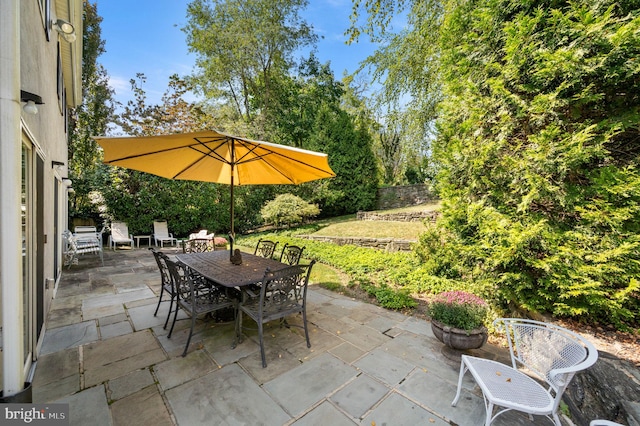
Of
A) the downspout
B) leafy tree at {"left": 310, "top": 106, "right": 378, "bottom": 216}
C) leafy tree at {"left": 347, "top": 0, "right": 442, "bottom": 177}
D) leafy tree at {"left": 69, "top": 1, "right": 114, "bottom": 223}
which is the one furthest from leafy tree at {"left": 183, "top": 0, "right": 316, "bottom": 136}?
the downspout

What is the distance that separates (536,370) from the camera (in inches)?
85.8

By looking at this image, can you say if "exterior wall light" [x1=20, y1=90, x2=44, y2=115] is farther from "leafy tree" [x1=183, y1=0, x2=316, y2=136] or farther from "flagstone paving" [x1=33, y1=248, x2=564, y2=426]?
"leafy tree" [x1=183, y1=0, x2=316, y2=136]

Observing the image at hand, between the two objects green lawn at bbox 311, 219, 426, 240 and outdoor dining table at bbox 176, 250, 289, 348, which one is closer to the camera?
outdoor dining table at bbox 176, 250, 289, 348

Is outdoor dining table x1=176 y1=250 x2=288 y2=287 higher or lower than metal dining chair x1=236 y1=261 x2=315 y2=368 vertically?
higher

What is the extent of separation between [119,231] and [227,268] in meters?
7.64

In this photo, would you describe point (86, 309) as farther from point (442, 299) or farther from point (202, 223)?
point (202, 223)

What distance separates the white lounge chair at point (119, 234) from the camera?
8.74m

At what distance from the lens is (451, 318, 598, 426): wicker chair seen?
1.73 metres

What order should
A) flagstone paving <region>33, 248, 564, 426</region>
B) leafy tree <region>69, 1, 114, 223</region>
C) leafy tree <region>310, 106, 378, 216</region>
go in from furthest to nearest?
leafy tree <region>310, 106, 378, 216</region> < leafy tree <region>69, 1, 114, 223</region> < flagstone paving <region>33, 248, 564, 426</region>

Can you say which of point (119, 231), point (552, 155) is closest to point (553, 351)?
point (552, 155)

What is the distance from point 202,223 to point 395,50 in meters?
9.37

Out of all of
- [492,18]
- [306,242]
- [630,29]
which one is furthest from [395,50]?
[306,242]

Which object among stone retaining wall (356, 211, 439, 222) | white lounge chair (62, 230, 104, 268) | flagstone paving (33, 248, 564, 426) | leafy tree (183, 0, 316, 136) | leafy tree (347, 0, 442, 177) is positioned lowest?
flagstone paving (33, 248, 564, 426)

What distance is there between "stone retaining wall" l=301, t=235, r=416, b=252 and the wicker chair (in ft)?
15.7
